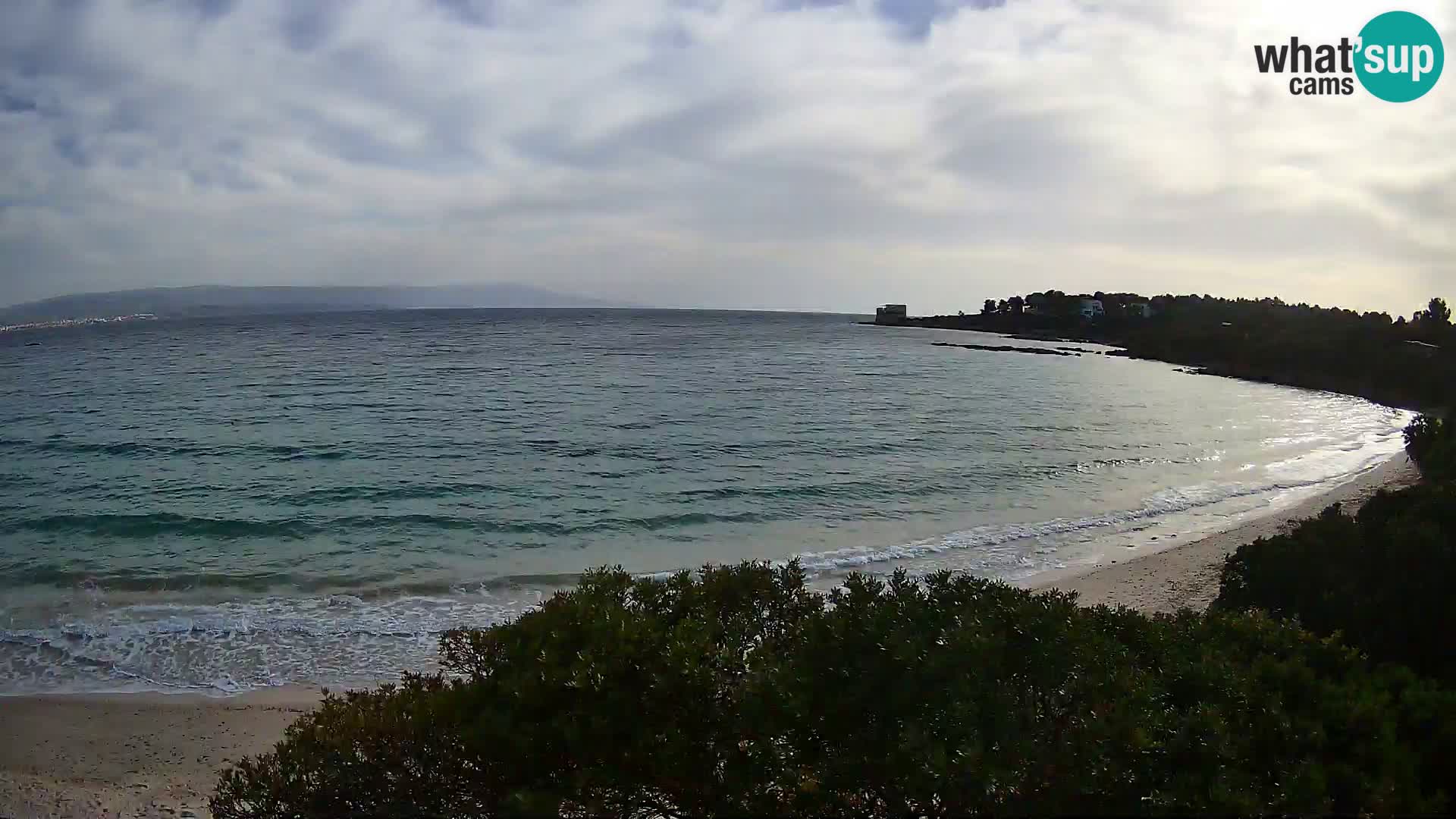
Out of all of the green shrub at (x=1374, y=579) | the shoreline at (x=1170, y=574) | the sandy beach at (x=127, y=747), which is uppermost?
the green shrub at (x=1374, y=579)

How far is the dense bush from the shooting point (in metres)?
3.45

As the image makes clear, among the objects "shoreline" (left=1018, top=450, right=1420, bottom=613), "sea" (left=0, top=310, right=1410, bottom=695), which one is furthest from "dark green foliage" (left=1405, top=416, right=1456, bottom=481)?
"sea" (left=0, top=310, right=1410, bottom=695)

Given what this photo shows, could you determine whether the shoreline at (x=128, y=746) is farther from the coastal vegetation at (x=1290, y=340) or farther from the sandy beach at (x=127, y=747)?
the coastal vegetation at (x=1290, y=340)

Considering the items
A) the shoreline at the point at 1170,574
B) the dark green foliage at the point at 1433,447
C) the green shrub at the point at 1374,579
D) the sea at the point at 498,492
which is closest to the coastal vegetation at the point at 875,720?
the green shrub at the point at 1374,579

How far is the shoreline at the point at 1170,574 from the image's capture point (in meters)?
11.3

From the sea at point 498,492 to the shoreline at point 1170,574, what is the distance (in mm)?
548

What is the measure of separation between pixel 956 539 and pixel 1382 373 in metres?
43.4

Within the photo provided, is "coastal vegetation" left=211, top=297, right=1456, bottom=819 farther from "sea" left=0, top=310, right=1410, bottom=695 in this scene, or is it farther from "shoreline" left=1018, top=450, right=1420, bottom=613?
"sea" left=0, top=310, right=1410, bottom=695

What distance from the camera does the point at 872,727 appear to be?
12.8 ft

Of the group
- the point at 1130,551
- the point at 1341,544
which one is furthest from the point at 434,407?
the point at 1341,544

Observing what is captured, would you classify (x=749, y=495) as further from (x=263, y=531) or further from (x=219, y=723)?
(x=219, y=723)

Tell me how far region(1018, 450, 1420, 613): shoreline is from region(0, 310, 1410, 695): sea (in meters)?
0.55

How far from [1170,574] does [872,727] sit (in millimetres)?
10915

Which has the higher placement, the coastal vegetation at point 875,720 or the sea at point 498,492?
the coastal vegetation at point 875,720
